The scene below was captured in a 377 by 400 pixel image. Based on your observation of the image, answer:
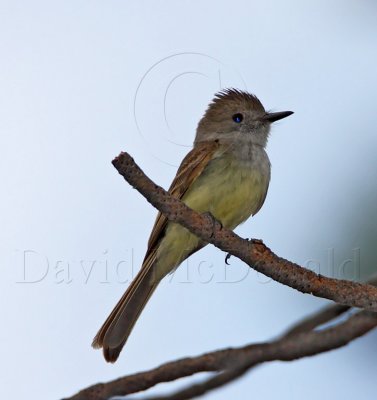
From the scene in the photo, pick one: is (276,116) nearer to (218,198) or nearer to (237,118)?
(237,118)

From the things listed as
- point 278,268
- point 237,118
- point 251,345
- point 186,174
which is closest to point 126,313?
point 186,174

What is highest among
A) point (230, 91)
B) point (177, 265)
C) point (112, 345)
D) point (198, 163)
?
point (230, 91)

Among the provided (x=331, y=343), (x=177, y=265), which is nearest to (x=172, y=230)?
(x=177, y=265)

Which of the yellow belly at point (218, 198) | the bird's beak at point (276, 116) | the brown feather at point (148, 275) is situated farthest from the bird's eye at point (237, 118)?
the yellow belly at point (218, 198)

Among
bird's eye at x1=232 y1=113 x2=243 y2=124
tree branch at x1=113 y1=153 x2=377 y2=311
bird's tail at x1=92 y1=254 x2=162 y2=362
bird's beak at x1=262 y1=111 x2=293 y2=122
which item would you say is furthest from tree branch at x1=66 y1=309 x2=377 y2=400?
bird's eye at x1=232 y1=113 x2=243 y2=124

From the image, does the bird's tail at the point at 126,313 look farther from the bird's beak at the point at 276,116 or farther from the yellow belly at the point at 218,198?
the bird's beak at the point at 276,116

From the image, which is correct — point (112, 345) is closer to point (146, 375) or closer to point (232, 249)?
point (232, 249)

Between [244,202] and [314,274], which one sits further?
[244,202]

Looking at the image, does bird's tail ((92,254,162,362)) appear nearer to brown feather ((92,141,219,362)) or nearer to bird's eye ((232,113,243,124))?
brown feather ((92,141,219,362))

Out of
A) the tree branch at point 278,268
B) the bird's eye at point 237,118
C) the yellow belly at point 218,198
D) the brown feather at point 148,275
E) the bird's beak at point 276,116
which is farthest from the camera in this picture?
the bird's eye at point 237,118
